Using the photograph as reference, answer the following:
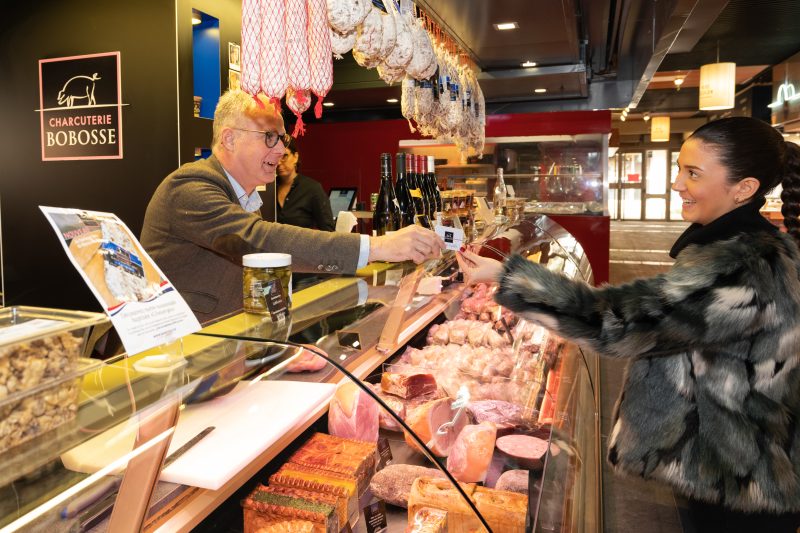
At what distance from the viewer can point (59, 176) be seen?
4418mm

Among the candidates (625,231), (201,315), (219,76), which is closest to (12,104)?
(219,76)

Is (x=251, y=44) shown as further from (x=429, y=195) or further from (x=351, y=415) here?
(x=429, y=195)

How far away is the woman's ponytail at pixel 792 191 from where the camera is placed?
288cm

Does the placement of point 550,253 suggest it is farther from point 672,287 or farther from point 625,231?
point 625,231

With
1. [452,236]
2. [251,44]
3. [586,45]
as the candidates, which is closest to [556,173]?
[586,45]

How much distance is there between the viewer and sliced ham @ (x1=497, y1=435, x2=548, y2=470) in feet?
5.25

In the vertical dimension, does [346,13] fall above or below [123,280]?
above

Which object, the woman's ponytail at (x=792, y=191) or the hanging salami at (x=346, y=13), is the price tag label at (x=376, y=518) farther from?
the woman's ponytail at (x=792, y=191)

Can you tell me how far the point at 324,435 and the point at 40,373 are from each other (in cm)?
84

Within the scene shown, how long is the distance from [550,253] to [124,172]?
114 inches

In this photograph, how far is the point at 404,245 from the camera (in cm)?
198

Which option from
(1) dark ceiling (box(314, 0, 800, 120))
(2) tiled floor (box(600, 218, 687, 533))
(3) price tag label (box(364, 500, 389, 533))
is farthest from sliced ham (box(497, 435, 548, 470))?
(1) dark ceiling (box(314, 0, 800, 120))

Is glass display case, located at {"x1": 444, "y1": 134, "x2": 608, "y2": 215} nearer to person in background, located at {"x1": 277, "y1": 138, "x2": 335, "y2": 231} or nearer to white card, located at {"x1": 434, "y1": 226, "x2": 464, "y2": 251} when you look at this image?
person in background, located at {"x1": 277, "y1": 138, "x2": 335, "y2": 231}

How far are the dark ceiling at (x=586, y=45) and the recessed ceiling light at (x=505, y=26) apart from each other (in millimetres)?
64
